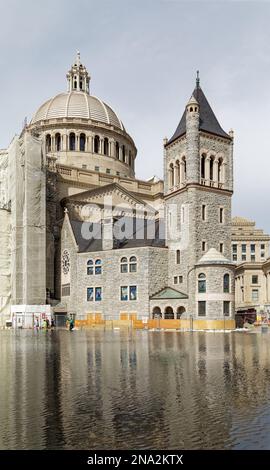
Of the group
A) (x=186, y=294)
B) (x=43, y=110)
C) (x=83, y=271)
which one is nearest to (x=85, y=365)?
(x=186, y=294)

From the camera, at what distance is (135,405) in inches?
446

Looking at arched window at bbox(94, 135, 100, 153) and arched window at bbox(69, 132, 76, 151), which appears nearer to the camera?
arched window at bbox(69, 132, 76, 151)

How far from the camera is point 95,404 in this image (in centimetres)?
1148

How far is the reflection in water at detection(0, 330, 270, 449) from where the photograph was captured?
8.54 meters

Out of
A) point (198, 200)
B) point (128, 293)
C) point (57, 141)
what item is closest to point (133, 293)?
point (128, 293)

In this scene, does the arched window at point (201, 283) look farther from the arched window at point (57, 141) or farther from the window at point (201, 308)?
the arched window at point (57, 141)

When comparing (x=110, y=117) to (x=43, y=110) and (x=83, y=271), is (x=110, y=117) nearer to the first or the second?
(x=43, y=110)

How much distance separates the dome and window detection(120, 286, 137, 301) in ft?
123

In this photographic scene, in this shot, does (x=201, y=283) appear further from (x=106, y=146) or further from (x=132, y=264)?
(x=106, y=146)

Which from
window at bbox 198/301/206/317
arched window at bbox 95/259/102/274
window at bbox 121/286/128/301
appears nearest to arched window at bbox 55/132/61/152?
arched window at bbox 95/259/102/274

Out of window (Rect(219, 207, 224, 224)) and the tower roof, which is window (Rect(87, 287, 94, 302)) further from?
the tower roof

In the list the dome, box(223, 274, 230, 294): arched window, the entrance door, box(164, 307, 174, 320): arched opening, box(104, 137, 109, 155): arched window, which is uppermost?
the dome

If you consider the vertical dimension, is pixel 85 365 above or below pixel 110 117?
below
